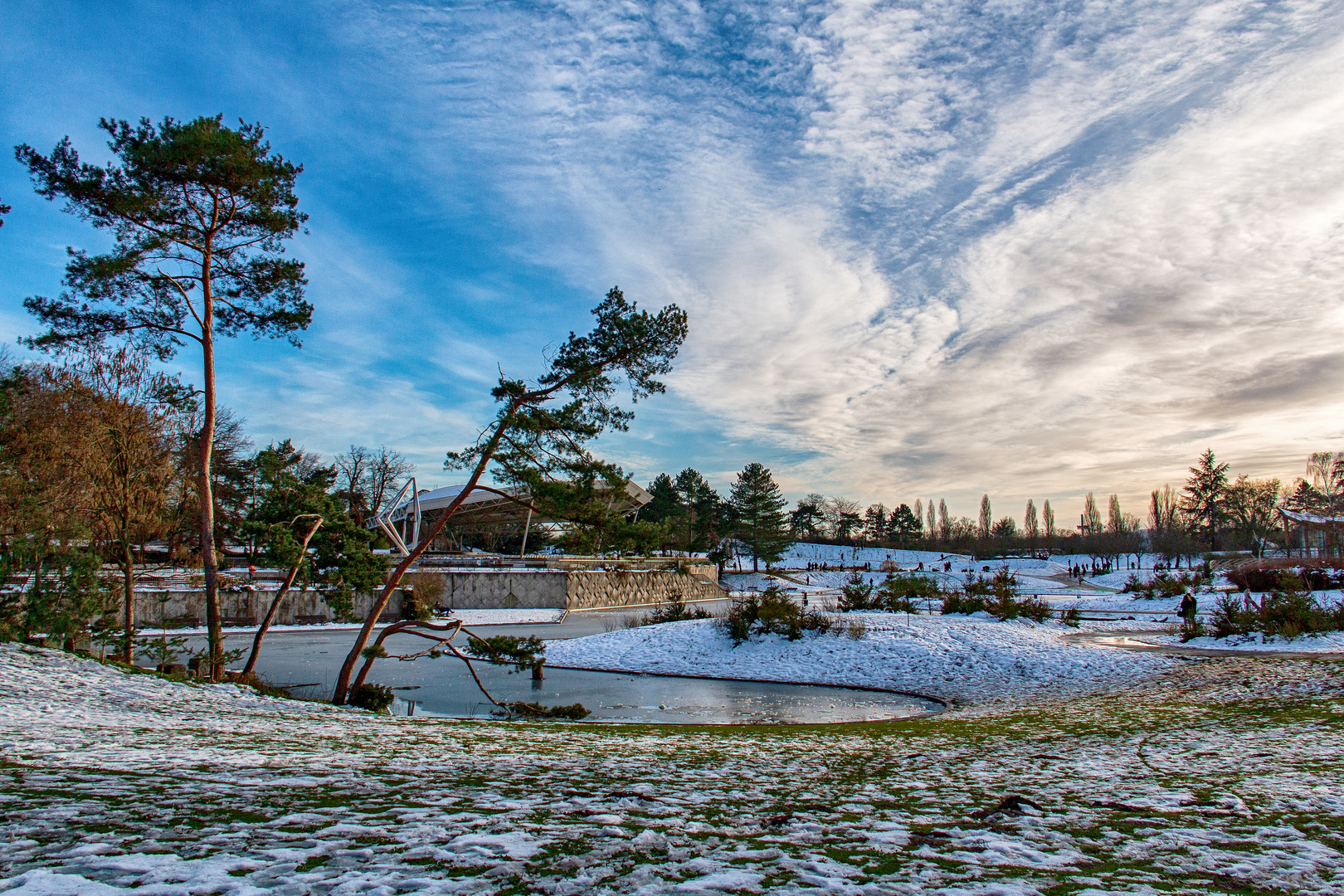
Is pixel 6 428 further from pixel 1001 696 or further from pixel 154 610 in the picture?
pixel 1001 696

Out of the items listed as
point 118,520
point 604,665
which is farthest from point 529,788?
point 118,520

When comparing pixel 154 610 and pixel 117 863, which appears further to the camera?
pixel 154 610

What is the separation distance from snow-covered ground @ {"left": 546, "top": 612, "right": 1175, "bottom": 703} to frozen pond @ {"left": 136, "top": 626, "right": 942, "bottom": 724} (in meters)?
1.05

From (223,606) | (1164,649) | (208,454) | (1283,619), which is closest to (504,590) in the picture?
(223,606)

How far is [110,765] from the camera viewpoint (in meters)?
4.63

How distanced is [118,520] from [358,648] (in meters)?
6.56

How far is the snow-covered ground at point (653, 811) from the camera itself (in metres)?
2.70

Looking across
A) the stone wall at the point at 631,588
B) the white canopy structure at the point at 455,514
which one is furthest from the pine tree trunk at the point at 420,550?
the white canopy structure at the point at 455,514

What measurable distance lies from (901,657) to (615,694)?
23.8ft

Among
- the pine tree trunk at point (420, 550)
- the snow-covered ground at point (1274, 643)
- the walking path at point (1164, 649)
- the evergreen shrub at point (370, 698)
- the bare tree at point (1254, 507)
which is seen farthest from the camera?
the bare tree at point (1254, 507)

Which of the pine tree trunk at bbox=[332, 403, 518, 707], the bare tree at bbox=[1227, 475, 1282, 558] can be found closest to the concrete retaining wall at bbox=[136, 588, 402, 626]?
the pine tree trunk at bbox=[332, 403, 518, 707]

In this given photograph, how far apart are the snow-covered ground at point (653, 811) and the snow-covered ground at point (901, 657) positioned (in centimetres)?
661

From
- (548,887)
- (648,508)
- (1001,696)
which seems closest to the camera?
(548,887)

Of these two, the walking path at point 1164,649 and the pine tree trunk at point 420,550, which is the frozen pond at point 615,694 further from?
the walking path at point 1164,649
